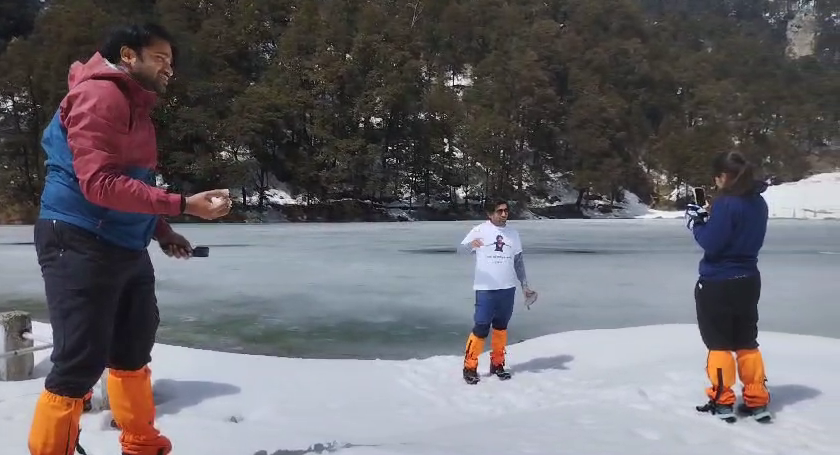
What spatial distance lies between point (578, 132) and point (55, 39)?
103 ft

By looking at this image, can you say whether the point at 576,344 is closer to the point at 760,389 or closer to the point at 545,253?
the point at 760,389

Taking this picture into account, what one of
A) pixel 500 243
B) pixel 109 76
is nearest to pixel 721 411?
pixel 500 243

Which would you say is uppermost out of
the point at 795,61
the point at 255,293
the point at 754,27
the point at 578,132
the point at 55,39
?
the point at 754,27

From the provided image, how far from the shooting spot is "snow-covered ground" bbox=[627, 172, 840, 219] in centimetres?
3934

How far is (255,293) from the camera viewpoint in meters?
8.53

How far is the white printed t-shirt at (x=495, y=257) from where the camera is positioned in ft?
15.8

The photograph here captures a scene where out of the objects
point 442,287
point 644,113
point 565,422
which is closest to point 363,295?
point 442,287

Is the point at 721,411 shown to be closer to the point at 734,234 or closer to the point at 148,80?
the point at 734,234

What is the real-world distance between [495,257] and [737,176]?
1777 millimetres

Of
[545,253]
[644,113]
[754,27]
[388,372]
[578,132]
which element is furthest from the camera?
[754,27]

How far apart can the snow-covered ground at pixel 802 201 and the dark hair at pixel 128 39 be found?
132 feet

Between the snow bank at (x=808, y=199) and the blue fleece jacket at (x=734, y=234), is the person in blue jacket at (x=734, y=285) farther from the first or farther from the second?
the snow bank at (x=808, y=199)

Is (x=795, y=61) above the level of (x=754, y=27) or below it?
below

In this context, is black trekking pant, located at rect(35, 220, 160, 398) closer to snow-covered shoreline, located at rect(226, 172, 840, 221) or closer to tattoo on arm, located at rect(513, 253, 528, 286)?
tattoo on arm, located at rect(513, 253, 528, 286)
